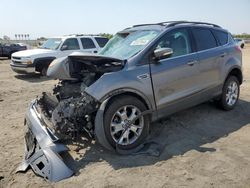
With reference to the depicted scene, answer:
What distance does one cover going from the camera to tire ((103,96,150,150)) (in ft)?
15.4

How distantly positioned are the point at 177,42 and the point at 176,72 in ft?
2.08

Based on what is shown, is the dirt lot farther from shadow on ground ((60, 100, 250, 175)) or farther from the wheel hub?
the wheel hub

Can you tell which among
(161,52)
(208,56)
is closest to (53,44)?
(208,56)

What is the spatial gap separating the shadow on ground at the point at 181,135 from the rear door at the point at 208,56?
2.36 feet

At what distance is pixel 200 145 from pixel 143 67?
1.55m

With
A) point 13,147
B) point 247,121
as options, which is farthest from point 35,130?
point 247,121

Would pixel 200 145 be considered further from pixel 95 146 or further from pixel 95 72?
pixel 95 72

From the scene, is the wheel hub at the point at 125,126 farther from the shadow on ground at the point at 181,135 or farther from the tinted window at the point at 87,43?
the tinted window at the point at 87,43

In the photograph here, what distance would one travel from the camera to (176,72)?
5582 millimetres

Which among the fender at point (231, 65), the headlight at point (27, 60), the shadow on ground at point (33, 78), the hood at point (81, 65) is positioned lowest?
the shadow on ground at point (33, 78)

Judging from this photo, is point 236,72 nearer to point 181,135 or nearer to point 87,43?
point 181,135

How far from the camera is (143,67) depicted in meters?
5.16

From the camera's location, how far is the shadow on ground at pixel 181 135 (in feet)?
15.4

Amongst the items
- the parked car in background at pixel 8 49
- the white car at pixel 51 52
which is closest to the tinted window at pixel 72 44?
the white car at pixel 51 52
